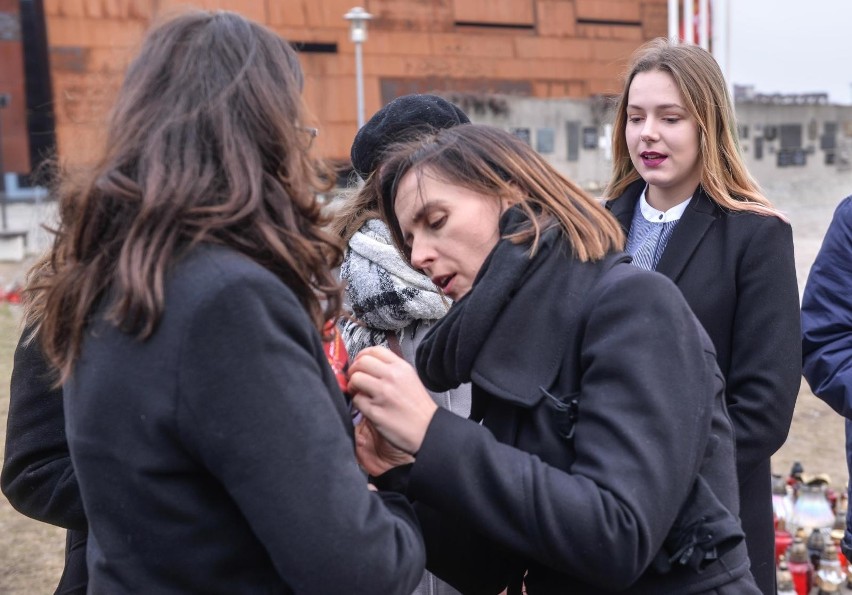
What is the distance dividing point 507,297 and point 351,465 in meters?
0.42

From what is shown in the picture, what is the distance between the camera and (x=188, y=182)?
4.15ft

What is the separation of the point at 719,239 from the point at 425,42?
18243 mm

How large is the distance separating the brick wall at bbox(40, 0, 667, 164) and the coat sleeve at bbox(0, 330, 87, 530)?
1553 cm

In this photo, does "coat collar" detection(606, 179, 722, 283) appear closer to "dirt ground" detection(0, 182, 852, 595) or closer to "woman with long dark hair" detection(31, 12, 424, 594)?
"woman with long dark hair" detection(31, 12, 424, 594)

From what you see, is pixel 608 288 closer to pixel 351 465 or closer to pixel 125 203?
pixel 351 465

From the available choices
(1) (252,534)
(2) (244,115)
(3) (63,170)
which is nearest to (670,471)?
(1) (252,534)

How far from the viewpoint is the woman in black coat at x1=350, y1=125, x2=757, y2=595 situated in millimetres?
1370

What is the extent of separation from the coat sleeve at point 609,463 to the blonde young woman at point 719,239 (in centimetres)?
93

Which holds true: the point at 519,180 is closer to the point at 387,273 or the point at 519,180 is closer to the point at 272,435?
the point at 272,435

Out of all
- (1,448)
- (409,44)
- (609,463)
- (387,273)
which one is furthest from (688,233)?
(409,44)

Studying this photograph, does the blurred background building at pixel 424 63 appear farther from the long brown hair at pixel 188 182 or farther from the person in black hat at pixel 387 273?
the long brown hair at pixel 188 182

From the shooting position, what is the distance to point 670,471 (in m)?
1.38

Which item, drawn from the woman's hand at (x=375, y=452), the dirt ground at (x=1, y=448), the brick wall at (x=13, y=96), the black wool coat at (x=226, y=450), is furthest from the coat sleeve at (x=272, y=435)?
the brick wall at (x=13, y=96)

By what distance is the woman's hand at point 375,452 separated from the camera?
61.1 inches
